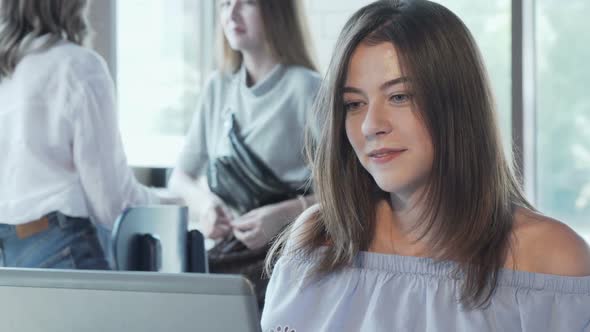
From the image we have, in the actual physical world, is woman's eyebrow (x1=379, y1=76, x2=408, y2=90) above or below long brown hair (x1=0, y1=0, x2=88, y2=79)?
below

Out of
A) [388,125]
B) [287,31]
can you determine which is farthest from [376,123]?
[287,31]

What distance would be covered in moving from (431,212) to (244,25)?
3.88 ft

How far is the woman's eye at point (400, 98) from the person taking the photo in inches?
52.2

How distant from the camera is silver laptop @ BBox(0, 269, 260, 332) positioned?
2.37 feet

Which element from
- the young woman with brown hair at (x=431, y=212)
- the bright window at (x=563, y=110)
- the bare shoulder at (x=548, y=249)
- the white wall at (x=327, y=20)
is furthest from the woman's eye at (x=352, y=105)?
the bright window at (x=563, y=110)

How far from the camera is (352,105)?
4.57 ft

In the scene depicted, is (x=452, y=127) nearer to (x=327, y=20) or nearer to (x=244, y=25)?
(x=244, y=25)

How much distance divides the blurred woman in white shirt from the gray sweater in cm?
36

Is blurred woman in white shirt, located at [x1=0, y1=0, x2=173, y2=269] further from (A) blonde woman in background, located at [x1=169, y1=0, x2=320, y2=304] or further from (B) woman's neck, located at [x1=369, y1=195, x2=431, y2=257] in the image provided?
(B) woman's neck, located at [x1=369, y1=195, x2=431, y2=257]

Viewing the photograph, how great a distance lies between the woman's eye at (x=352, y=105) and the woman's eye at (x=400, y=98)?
0.06 metres

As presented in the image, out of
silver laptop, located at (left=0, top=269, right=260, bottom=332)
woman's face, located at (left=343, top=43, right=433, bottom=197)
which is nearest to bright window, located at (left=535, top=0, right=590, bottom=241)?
woman's face, located at (left=343, top=43, right=433, bottom=197)

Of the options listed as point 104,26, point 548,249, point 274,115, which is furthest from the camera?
point 104,26

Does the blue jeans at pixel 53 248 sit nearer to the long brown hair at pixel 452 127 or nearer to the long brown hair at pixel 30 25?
the long brown hair at pixel 30 25

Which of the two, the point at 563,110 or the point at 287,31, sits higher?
the point at 287,31
